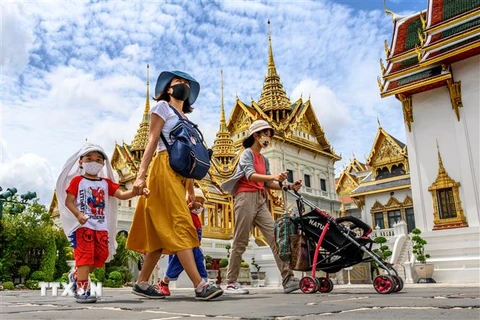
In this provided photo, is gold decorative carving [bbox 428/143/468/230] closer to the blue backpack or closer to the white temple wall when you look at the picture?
the white temple wall

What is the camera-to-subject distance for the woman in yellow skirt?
2.83 meters

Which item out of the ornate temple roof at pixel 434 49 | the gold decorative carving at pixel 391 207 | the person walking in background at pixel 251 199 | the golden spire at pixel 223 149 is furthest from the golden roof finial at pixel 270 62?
the person walking in background at pixel 251 199

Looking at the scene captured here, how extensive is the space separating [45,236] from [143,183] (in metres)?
15.3

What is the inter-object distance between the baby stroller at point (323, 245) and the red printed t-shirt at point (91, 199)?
67.4 inches

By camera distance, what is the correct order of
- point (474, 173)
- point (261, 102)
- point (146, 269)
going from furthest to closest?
point (261, 102) < point (474, 173) < point (146, 269)

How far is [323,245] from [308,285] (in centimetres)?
40

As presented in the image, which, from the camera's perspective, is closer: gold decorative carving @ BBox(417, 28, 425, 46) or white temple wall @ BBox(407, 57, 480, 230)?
white temple wall @ BBox(407, 57, 480, 230)

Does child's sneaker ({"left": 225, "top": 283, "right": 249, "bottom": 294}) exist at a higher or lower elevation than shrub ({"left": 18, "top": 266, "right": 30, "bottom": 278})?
lower

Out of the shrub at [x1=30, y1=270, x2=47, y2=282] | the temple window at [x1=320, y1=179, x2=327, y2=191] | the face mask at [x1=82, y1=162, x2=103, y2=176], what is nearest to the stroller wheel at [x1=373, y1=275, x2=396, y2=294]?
the face mask at [x1=82, y1=162, x2=103, y2=176]

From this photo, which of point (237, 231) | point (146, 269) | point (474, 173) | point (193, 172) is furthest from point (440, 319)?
point (474, 173)

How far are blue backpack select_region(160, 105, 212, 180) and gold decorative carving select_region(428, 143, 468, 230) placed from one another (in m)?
10.6

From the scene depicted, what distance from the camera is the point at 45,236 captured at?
1655 centimetres

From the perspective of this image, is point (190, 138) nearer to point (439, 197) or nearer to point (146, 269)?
point (146, 269)

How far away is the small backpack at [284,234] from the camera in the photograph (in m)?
4.17
